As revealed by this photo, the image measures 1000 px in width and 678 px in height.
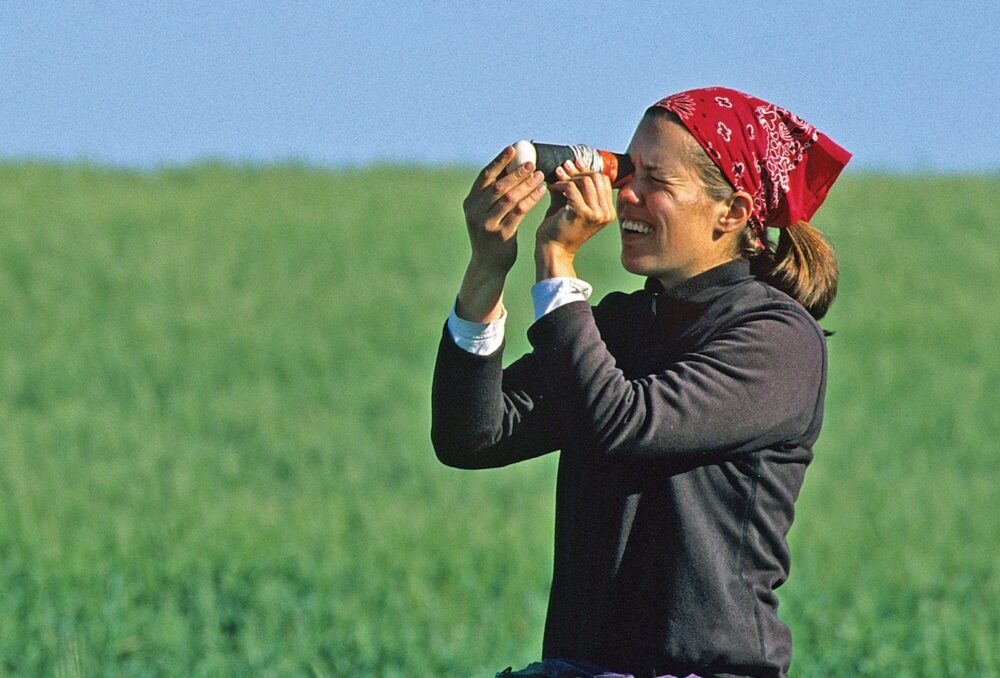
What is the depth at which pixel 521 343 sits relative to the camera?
49.0 feet

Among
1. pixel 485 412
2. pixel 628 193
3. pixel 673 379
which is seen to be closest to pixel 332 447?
pixel 485 412

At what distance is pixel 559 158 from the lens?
257 centimetres

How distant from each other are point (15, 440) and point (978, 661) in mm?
8285

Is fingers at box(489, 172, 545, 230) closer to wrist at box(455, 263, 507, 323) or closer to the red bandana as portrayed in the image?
wrist at box(455, 263, 507, 323)

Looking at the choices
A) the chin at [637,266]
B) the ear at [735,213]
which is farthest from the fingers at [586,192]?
the ear at [735,213]

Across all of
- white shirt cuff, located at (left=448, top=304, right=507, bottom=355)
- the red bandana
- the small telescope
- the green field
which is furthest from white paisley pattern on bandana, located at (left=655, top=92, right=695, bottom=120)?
the green field

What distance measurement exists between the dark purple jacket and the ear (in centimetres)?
8

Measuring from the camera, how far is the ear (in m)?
2.69

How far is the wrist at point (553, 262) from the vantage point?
252 cm

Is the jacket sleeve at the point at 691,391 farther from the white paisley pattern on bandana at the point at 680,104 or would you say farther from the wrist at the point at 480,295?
the white paisley pattern on bandana at the point at 680,104

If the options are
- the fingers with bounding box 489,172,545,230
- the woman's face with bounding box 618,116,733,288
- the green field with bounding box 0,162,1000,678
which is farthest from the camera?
the green field with bounding box 0,162,1000,678

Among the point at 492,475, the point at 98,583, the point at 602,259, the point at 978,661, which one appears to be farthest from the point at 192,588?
the point at 602,259

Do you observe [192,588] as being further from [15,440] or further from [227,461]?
[15,440]

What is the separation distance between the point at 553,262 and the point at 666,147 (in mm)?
300
